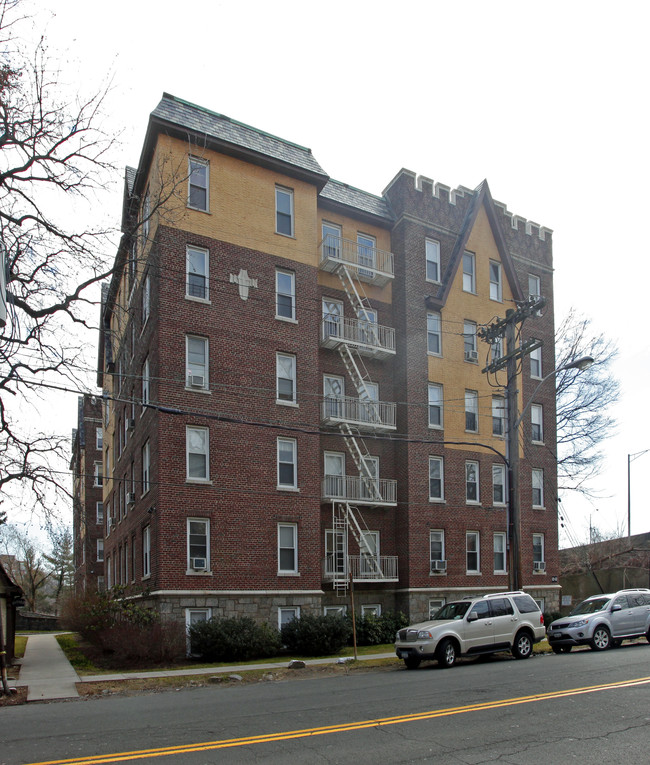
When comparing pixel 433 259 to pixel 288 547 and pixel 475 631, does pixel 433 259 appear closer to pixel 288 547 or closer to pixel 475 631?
pixel 288 547

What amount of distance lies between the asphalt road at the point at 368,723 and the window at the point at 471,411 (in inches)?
681

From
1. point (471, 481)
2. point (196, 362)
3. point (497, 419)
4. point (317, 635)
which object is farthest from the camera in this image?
point (497, 419)

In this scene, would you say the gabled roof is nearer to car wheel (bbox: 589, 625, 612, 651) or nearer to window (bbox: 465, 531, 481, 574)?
window (bbox: 465, 531, 481, 574)

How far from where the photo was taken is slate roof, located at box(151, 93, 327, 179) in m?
26.4

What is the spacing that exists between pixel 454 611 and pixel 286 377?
11.3m

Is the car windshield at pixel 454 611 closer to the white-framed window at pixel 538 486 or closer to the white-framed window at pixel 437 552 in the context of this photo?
the white-framed window at pixel 437 552

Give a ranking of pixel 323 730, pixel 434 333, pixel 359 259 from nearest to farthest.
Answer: pixel 323 730 < pixel 359 259 < pixel 434 333

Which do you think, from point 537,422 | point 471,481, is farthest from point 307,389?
point 537,422

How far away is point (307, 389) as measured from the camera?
27.8m

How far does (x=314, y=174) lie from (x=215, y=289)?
21.7 feet

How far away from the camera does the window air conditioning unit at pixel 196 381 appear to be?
25.2 meters

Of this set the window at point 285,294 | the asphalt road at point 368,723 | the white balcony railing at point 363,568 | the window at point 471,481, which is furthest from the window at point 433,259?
the asphalt road at point 368,723

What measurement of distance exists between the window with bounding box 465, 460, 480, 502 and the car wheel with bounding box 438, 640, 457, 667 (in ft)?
46.5

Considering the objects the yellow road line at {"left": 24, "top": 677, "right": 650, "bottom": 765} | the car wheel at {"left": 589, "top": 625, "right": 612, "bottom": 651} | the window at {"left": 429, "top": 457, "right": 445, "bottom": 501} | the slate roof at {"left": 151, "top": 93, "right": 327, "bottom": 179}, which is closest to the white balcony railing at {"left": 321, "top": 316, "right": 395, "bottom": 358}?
the window at {"left": 429, "top": 457, "right": 445, "bottom": 501}
